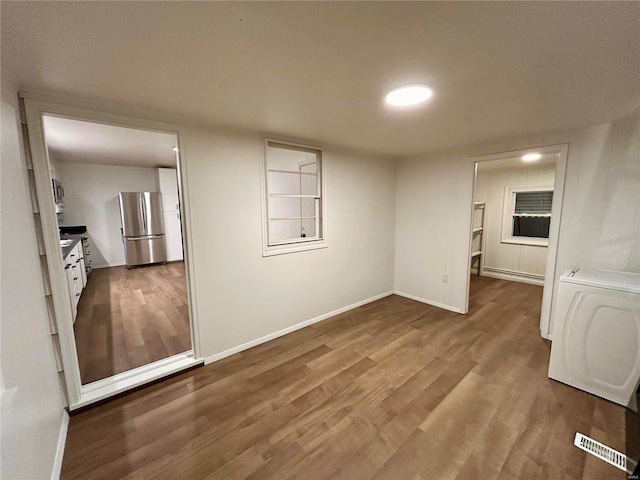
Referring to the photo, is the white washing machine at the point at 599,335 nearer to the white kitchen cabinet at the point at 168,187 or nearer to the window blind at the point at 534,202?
the window blind at the point at 534,202

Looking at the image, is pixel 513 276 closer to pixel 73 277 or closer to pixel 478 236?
pixel 478 236

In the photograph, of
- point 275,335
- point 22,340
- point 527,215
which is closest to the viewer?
point 22,340

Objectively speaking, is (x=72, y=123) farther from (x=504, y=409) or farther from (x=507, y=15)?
(x=504, y=409)

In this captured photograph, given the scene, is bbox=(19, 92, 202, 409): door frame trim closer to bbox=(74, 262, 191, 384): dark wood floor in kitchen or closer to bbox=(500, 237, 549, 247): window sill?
bbox=(74, 262, 191, 384): dark wood floor in kitchen

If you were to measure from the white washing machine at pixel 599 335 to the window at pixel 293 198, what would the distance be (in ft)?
7.95

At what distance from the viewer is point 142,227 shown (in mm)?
6121

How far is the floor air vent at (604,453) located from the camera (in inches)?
58.4

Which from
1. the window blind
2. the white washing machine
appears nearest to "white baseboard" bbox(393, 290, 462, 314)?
the white washing machine

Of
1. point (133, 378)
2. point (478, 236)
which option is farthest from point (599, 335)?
point (133, 378)

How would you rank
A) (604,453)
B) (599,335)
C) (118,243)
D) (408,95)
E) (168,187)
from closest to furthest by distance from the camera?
(604,453)
(408,95)
(599,335)
(118,243)
(168,187)

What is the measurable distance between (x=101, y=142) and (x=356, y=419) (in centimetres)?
476

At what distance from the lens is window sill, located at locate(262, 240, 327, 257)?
9.36 feet

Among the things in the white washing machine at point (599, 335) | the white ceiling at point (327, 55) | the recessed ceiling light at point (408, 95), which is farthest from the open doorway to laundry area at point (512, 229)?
the recessed ceiling light at point (408, 95)

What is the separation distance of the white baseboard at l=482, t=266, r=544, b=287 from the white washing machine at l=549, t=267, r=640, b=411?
2.93 metres
